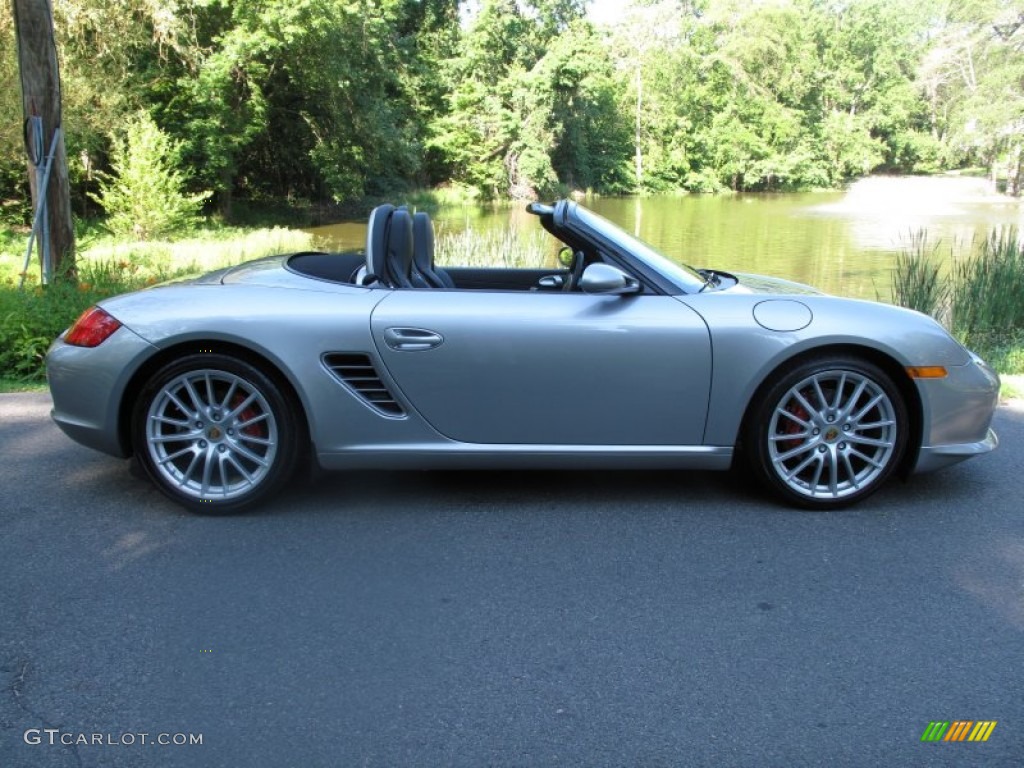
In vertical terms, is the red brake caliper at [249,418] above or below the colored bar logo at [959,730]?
above

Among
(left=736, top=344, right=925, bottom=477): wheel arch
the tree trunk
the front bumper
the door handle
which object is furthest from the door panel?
the tree trunk

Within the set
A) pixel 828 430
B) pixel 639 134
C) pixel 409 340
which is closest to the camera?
pixel 409 340

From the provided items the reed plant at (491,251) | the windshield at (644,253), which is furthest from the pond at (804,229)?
the windshield at (644,253)

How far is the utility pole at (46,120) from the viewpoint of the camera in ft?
26.9

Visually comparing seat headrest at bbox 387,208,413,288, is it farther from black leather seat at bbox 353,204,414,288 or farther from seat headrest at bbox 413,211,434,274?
seat headrest at bbox 413,211,434,274

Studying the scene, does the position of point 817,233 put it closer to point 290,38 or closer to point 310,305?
point 290,38

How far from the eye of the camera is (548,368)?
3.80 meters

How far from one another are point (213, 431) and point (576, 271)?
1.81 meters

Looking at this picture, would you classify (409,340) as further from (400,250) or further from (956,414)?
(956,414)

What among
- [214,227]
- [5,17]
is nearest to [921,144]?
[214,227]

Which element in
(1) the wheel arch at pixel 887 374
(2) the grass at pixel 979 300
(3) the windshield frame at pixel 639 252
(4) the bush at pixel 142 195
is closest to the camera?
(1) the wheel arch at pixel 887 374

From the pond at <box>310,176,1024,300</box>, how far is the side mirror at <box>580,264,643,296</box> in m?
4.02

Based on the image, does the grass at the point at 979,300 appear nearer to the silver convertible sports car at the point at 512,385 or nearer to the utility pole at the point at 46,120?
the silver convertible sports car at the point at 512,385

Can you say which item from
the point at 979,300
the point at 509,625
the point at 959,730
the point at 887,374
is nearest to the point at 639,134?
the point at 979,300
